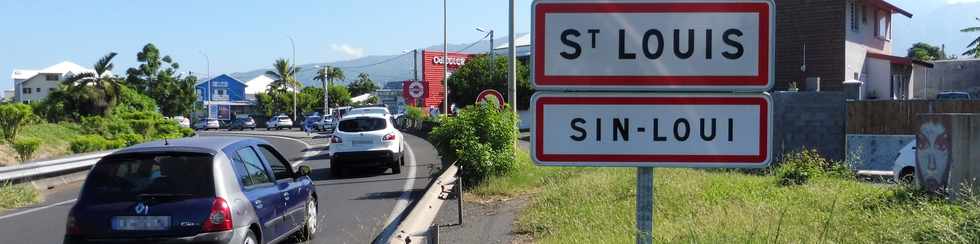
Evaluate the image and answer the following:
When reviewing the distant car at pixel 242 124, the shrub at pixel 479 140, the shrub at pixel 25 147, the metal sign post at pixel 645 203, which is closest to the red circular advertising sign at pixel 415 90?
the shrub at pixel 25 147

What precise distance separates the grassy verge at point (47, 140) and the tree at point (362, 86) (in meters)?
92.6

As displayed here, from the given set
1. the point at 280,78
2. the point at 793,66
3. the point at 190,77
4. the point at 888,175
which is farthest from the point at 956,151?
→ the point at 280,78

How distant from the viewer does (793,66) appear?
30.5m

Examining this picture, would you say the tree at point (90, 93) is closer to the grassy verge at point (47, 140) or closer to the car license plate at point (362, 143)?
the grassy verge at point (47, 140)

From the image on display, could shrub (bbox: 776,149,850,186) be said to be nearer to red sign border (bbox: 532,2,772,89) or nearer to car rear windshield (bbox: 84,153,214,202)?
car rear windshield (bbox: 84,153,214,202)

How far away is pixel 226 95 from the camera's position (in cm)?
10906

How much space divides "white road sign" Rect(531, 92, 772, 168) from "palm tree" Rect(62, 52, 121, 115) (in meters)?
40.5

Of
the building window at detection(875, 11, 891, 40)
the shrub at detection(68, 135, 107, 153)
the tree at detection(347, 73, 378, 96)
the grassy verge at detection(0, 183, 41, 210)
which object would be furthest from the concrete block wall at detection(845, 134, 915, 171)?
the tree at detection(347, 73, 378, 96)

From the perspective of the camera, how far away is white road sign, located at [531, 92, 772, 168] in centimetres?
288

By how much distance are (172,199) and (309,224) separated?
8.74 ft

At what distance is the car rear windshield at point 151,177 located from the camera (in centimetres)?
704

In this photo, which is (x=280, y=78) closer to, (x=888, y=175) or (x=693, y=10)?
(x=888, y=175)

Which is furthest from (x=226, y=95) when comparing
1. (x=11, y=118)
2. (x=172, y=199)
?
(x=172, y=199)

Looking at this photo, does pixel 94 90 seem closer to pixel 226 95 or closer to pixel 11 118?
pixel 11 118
